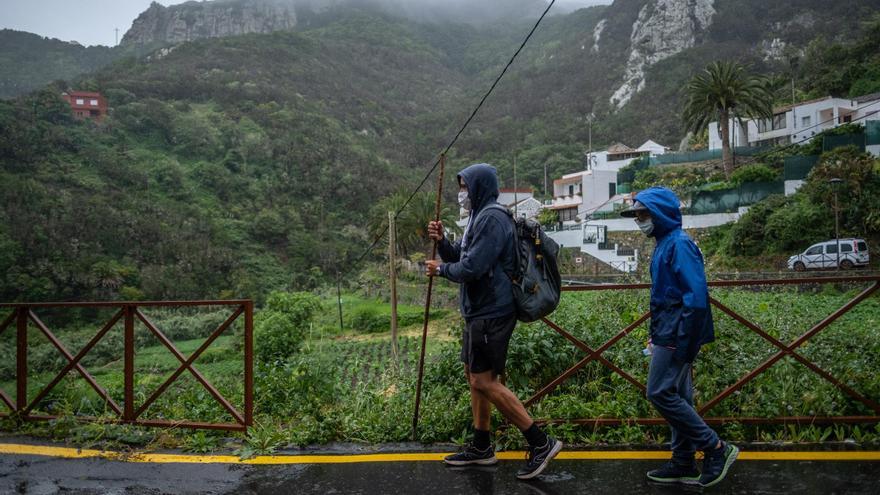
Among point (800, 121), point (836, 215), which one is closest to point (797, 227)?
point (836, 215)

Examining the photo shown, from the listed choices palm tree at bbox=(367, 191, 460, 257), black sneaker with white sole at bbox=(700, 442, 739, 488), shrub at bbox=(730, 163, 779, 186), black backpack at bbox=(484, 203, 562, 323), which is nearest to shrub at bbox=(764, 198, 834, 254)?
shrub at bbox=(730, 163, 779, 186)

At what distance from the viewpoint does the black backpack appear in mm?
3633

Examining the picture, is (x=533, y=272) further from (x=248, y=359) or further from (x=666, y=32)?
(x=666, y=32)

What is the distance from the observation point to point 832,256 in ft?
81.4

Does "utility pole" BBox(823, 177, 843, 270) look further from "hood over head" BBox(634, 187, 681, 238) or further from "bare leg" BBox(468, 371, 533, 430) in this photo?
"bare leg" BBox(468, 371, 533, 430)

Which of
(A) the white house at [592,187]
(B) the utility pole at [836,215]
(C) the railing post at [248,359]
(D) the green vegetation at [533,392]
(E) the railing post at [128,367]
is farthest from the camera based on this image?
(A) the white house at [592,187]

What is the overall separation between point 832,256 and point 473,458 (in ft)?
86.2

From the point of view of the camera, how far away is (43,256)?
47.0 meters

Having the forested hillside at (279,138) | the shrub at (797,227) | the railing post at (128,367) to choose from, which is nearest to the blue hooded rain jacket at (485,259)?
the railing post at (128,367)

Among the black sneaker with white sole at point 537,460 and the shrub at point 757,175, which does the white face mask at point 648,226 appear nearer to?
the black sneaker with white sole at point 537,460

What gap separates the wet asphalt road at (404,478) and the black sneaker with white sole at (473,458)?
0.06 metres

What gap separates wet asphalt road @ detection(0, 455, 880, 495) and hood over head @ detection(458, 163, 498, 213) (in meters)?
1.71

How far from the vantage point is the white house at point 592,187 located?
176ft

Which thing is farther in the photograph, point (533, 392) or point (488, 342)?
point (533, 392)
